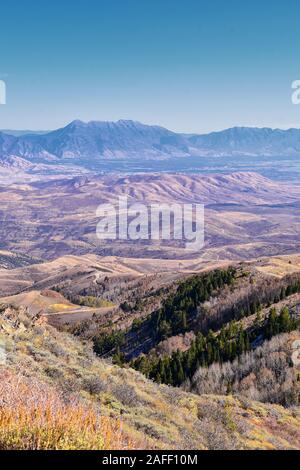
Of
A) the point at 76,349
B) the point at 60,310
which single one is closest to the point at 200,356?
the point at 76,349

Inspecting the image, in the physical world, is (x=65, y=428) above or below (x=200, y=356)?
above

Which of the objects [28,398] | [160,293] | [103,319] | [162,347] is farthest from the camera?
[160,293]

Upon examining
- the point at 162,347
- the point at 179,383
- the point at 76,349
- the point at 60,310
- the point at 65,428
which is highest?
the point at 65,428

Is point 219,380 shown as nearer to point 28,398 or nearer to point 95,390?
point 95,390

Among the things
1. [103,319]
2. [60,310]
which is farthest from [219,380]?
[60,310]

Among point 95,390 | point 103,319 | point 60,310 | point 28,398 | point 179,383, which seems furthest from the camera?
point 60,310

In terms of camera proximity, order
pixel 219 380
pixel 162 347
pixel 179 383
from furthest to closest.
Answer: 1. pixel 162 347
2. pixel 179 383
3. pixel 219 380
